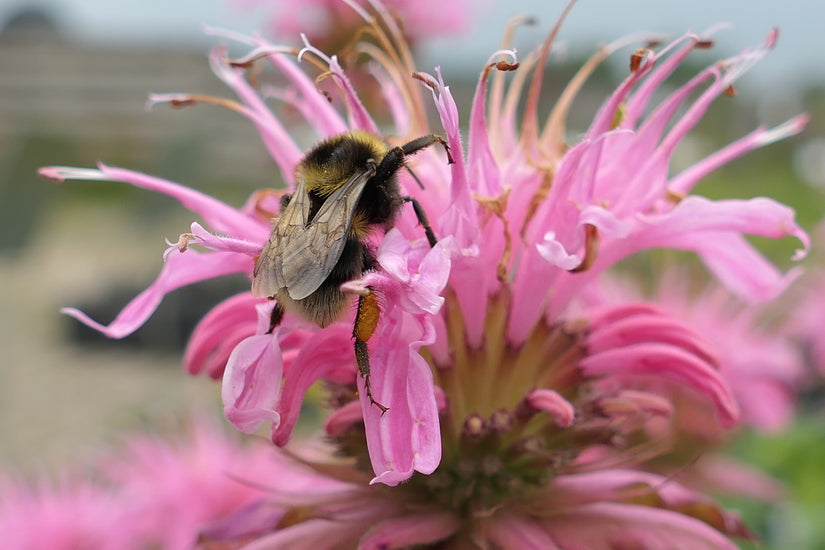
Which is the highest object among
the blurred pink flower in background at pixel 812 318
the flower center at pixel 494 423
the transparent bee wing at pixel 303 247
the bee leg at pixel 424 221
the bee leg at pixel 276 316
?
the transparent bee wing at pixel 303 247

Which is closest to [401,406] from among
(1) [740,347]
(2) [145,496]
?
(2) [145,496]

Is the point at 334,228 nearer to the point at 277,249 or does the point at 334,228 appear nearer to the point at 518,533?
the point at 277,249

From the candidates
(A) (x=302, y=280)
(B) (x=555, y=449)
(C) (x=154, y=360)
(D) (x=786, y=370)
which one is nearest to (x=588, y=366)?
(B) (x=555, y=449)

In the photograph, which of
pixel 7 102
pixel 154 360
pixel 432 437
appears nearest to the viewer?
pixel 432 437

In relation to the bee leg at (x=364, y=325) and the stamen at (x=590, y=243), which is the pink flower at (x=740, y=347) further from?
the bee leg at (x=364, y=325)

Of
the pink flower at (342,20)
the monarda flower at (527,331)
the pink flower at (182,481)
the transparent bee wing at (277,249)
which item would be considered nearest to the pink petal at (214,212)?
the monarda flower at (527,331)

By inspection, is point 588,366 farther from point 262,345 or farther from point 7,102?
point 7,102
